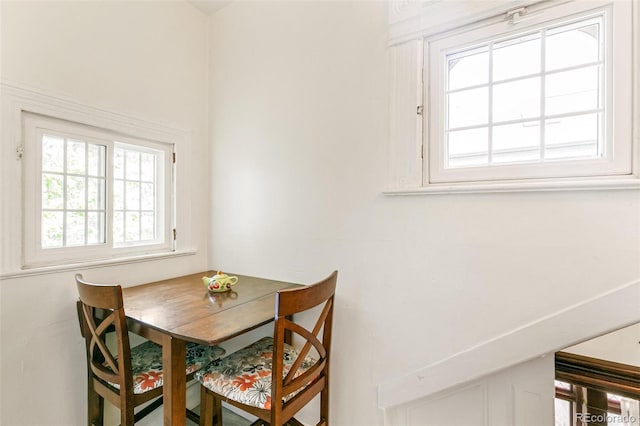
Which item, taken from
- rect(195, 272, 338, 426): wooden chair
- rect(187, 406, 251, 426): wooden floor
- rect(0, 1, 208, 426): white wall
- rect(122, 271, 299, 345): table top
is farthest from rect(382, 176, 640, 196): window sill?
rect(187, 406, 251, 426): wooden floor

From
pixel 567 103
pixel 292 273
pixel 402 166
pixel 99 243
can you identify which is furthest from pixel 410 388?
pixel 99 243

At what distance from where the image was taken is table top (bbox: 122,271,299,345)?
113 cm

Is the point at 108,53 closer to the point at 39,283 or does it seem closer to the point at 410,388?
the point at 39,283

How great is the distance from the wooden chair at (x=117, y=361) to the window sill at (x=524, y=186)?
4.18ft

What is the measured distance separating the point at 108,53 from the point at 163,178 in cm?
77

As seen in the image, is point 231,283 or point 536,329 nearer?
point 536,329

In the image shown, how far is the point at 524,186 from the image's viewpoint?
1.12 m

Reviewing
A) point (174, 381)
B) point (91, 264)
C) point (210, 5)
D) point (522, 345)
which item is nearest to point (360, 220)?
point (522, 345)

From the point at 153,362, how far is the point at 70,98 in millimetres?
1418

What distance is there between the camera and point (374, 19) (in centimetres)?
149

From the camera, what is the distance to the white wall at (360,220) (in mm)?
1107

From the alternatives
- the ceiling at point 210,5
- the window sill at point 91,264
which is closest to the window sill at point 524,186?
the window sill at point 91,264

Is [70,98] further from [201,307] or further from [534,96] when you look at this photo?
[534,96]

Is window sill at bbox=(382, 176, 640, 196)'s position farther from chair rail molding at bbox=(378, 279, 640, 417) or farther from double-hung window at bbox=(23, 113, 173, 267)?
double-hung window at bbox=(23, 113, 173, 267)
